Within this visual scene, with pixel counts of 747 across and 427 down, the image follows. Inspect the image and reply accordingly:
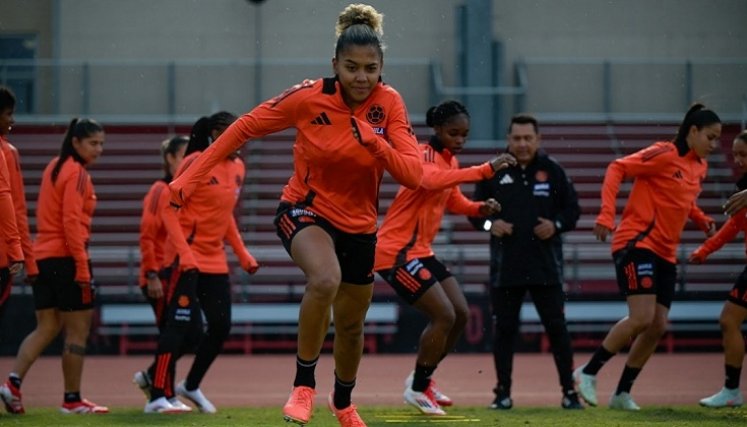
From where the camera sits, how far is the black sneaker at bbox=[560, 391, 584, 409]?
35.6ft

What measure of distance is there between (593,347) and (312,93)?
468 inches

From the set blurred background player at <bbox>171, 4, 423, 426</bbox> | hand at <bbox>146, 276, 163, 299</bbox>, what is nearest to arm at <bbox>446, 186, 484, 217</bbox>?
hand at <bbox>146, 276, 163, 299</bbox>

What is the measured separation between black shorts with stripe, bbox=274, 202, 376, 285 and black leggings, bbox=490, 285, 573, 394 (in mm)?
3269

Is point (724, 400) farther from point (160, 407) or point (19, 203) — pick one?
point (19, 203)

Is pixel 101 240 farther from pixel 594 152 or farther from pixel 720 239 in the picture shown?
pixel 720 239

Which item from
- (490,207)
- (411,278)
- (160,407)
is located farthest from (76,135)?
(490,207)

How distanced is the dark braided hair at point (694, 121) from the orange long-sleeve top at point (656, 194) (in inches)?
2.4

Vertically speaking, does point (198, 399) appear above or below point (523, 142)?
below

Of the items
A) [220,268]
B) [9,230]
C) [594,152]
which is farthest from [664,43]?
[9,230]

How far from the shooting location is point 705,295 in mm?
19312

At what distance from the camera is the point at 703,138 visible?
1099 centimetres

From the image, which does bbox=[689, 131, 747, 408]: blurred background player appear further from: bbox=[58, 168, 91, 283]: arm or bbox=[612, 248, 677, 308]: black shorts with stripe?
bbox=[58, 168, 91, 283]: arm

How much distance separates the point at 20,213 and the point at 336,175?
131 inches

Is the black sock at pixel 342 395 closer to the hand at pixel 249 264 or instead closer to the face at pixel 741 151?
the hand at pixel 249 264
